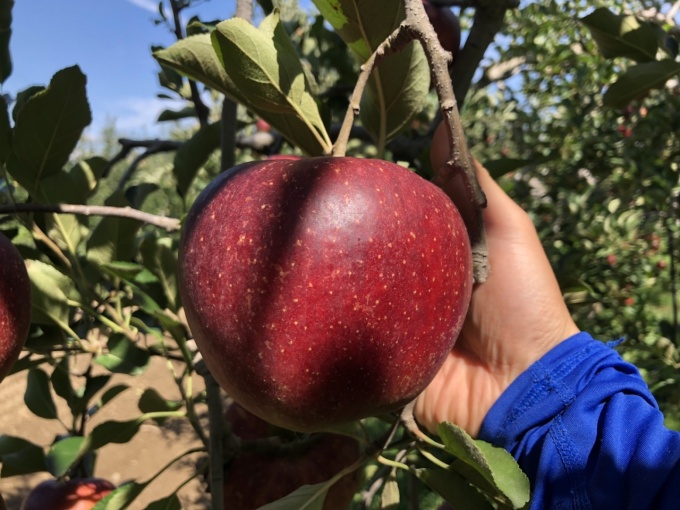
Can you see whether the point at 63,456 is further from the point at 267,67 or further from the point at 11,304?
the point at 267,67

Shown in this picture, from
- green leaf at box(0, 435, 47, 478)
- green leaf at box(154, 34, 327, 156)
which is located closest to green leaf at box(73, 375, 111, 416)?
green leaf at box(0, 435, 47, 478)

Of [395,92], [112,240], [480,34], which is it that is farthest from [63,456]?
[480,34]

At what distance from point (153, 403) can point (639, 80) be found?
3.55 ft

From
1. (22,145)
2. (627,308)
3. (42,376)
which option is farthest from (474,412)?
(627,308)

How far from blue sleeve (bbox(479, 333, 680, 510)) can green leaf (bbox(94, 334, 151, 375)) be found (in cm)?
63

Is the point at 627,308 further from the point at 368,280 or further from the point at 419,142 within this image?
the point at 368,280

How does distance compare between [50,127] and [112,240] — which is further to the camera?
[112,240]

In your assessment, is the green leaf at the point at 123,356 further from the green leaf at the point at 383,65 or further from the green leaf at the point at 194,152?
the green leaf at the point at 383,65

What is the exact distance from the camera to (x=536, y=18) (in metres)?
3.16

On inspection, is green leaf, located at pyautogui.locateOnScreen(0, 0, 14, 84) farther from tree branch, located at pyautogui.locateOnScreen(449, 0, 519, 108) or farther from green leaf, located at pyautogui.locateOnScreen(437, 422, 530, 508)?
green leaf, located at pyautogui.locateOnScreen(437, 422, 530, 508)

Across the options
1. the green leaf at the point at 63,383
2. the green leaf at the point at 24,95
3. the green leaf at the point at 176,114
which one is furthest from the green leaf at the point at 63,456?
the green leaf at the point at 176,114

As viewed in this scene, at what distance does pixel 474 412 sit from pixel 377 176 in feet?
1.95

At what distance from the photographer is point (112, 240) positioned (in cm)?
110

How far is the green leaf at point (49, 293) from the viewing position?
97 centimetres
